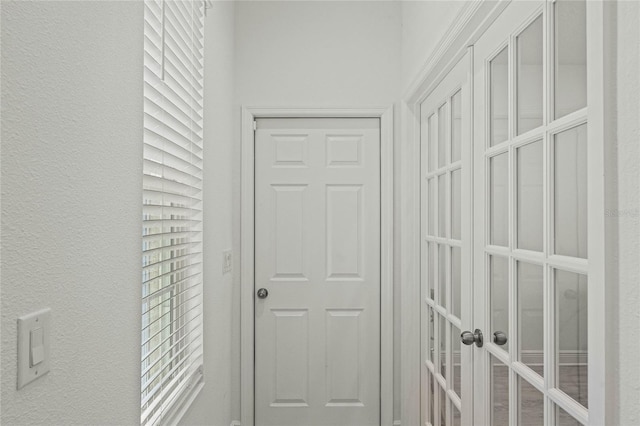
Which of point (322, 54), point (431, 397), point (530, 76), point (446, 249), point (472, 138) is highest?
point (322, 54)

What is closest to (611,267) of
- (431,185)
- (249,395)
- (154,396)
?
(154,396)

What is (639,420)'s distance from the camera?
71 cm

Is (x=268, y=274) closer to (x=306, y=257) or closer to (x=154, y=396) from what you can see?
(x=306, y=257)

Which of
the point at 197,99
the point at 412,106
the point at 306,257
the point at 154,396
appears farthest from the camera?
the point at 306,257

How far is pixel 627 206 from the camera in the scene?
0.74 m

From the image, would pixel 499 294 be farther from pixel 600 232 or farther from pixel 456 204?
pixel 600 232

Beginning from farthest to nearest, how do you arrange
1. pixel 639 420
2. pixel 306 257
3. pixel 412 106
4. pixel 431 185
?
pixel 306 257 → pixel 412 106 → pixel 431 185 → pixel 639 420

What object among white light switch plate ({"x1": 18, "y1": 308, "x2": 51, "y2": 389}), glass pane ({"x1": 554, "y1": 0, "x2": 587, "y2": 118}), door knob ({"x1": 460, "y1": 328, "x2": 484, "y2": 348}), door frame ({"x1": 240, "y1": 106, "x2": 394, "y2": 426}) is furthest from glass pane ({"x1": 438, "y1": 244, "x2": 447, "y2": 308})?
white light switch plate ({"x1": 18, "y1": 308, "x2": 51, "y2": 389})

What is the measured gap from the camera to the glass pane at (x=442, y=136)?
1.97m

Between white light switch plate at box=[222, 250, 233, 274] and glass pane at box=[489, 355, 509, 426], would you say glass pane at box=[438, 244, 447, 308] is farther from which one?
white light switch plate at box=[222, 250, 233, 274]

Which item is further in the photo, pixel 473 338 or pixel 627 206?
pixel 473 338

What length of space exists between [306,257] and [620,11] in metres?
2.08

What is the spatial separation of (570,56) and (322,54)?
1808mm

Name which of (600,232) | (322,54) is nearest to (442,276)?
(600,232)
